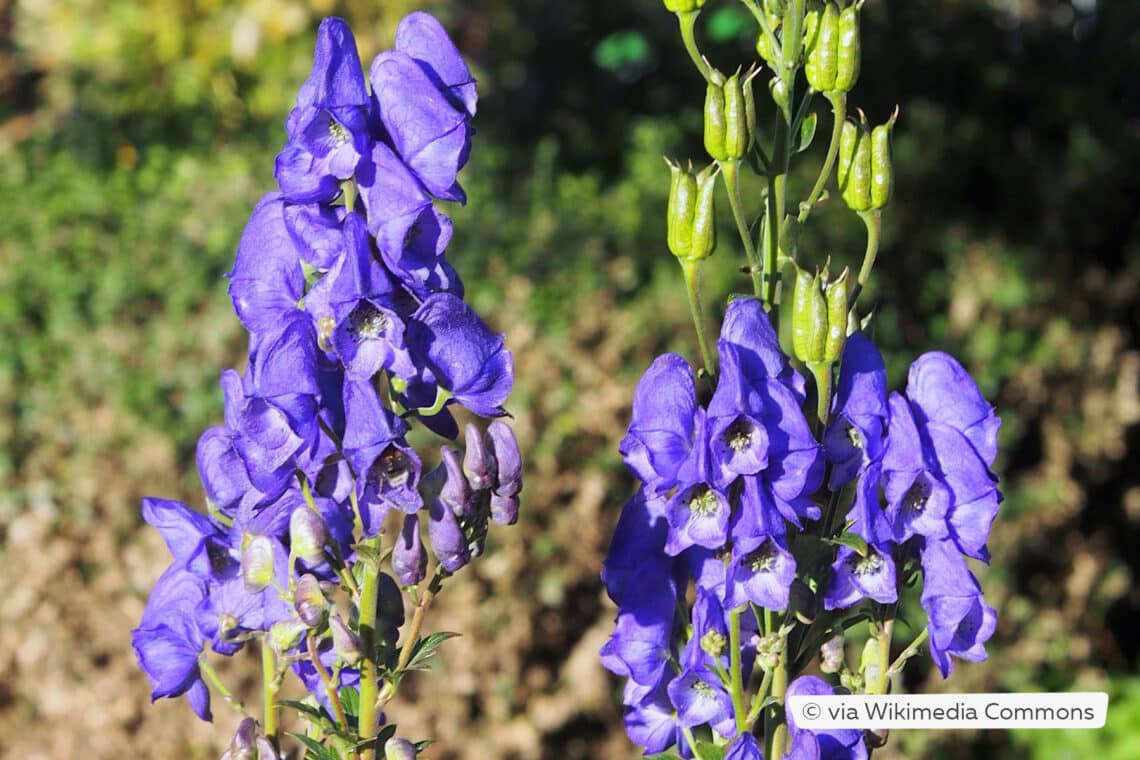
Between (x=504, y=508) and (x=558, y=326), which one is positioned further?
(x=558, y=326)

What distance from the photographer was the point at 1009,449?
3.29 m

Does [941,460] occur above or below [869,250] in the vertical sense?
below

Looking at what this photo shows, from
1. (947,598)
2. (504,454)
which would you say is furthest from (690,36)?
(947,598)

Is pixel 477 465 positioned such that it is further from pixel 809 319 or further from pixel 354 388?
pixel 809 319

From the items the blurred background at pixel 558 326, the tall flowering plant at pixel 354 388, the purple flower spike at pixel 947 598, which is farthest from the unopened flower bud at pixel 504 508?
the blurred background at pixel 558 326

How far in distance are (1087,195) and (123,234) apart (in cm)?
265

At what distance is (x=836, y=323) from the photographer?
931 millimetres

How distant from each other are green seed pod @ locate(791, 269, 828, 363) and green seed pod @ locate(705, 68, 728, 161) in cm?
11

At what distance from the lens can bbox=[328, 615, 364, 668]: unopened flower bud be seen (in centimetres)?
93

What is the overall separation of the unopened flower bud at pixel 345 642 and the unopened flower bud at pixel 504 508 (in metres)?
0.13

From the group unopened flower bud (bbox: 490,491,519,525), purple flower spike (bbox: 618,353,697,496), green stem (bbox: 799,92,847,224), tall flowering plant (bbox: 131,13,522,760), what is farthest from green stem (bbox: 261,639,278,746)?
green stem (bbox: 799,92,847,224)

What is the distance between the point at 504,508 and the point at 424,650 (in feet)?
0.44

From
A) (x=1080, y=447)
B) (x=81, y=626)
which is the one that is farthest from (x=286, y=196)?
(x=1080, y=447)

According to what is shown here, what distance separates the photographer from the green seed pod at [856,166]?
39.6 inches
